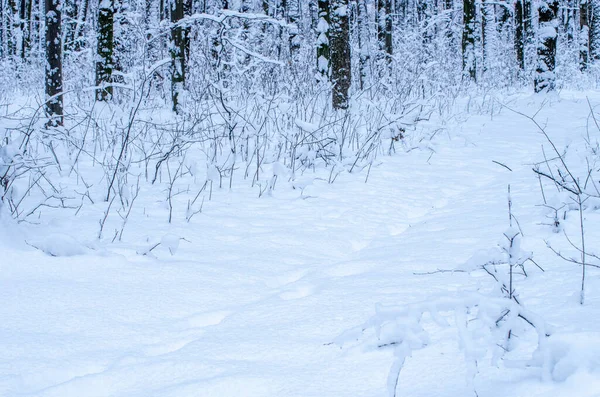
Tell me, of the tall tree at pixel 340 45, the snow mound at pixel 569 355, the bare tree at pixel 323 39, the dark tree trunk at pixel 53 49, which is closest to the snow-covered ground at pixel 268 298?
the snow mound at pixel 569 355

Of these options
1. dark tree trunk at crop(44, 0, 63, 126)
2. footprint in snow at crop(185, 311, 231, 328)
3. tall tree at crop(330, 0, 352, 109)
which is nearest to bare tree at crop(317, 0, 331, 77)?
tall tree at crop(330, 0, 352, 109)

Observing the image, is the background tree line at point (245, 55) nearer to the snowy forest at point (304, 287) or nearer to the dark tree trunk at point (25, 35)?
the dark tree trunk at point (25, 35)

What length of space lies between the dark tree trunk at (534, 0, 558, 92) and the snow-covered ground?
779 cm

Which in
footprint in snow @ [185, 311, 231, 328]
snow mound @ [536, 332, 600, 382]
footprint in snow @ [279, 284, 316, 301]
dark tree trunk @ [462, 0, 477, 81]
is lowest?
footprint in snow @ [185, 311, 231, 328]

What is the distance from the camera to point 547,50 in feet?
32.8

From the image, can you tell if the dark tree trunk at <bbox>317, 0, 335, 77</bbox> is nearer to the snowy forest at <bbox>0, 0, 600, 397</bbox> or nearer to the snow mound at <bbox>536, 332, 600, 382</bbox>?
the snowy forest at <bbox>0, 0, 600, 397</bbox>

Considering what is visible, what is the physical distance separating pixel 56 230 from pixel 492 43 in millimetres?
26282

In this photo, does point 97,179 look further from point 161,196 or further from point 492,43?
point 492,43

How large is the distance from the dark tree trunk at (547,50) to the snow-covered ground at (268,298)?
25.6ft

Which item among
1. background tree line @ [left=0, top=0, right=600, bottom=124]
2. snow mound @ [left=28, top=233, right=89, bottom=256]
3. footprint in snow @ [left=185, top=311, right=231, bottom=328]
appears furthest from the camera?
background tree line @ [left=0, top=0, right=600, bottom=124]

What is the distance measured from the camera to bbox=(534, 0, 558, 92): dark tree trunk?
9742 mm

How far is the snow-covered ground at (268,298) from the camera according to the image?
1010mm

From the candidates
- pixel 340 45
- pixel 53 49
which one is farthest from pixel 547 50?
pixel 53 49

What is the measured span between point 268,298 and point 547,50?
1034 centimetres
